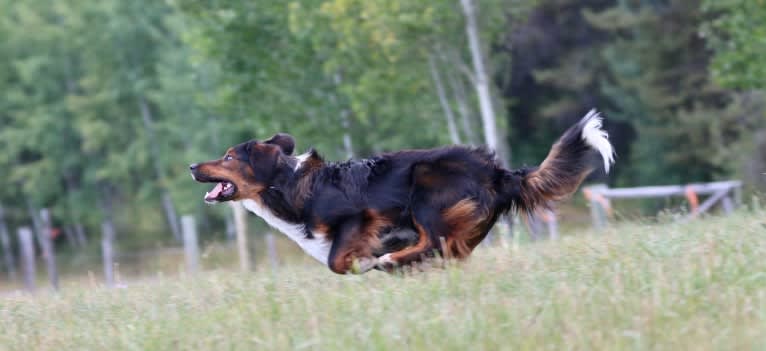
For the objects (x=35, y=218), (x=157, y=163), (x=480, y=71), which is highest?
(x=480, y=71)

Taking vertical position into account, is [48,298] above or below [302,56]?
below

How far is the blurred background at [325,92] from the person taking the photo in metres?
24.2

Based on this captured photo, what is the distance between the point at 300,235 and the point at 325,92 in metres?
19.6

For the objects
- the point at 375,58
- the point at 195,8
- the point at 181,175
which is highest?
the point at 195,8

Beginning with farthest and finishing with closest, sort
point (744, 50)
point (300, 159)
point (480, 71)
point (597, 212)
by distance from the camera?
point (480, 71) < point (744, 50) < point (597, 212) < point (300, 159)

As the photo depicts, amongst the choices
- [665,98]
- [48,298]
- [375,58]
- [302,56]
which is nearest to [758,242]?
[48,298]

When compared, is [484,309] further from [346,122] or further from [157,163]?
[157,163]

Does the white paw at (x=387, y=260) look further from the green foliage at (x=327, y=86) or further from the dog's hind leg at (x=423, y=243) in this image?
the green foliage at (x=327, y=86)

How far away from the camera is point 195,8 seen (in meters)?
26.1

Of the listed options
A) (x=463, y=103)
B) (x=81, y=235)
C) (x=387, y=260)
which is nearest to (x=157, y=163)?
(x=81, y=235)

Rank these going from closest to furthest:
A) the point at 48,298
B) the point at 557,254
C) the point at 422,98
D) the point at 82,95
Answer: the point at 557,254 < the point at 48,298 < the point at 422,98 < the point at 82,95

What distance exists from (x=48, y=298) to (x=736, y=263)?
600cm

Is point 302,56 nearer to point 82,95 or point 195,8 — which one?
point 195,8

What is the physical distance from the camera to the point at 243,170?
866 cm
